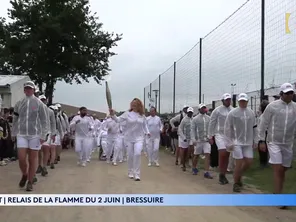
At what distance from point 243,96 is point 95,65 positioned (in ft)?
84.6

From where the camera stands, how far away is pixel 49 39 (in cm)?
3209

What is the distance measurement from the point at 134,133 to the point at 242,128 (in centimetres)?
305

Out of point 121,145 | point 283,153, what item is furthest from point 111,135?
point 283,153

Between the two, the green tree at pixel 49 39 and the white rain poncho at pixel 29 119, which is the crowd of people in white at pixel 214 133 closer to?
the white rain poncho at pixel 29 119

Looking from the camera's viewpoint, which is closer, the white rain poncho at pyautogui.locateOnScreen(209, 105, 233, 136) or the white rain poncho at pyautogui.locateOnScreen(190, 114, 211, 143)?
the white rain poncho at pyautogui.locateOnScreen(209, 105, 233, 136)

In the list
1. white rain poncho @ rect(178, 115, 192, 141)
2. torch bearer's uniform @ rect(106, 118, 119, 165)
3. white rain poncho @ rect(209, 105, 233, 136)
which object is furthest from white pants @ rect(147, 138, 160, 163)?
white rain poncho @ rect(209, 105, 233, 136)

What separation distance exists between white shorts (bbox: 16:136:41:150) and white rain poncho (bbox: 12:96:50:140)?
72 millimetres

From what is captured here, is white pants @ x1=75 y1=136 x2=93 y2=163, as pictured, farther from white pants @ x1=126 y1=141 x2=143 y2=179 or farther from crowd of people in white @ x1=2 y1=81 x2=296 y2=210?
white pants @ x1=126 y1=141 x2=143 y2=179

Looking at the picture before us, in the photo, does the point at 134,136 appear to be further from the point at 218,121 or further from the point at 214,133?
the point at 218,121

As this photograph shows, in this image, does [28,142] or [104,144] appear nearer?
[28,142]

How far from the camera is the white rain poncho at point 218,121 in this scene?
11.6 meters

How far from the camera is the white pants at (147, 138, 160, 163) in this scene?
16969 mm

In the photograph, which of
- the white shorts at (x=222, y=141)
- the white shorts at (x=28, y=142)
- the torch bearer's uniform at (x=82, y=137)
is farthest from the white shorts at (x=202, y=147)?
the white shorts at (x=28, y=142)

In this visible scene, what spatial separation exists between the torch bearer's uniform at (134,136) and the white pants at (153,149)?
186 inches
